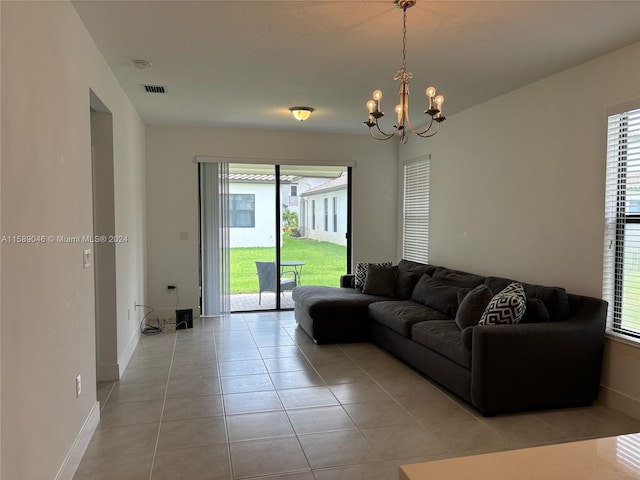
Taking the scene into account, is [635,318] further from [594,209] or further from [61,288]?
[61,288]

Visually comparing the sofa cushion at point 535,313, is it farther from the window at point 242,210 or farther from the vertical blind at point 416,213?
the window at point 242,210

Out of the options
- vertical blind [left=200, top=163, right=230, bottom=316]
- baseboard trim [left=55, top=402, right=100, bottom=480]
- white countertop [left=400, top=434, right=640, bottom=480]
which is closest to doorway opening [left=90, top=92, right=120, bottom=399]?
baseboard trim [left=55, top=402, right=100, bottom=480]

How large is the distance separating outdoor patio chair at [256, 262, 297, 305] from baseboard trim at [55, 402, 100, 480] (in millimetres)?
3866

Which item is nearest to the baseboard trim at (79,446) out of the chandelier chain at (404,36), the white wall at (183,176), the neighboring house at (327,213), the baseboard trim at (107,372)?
the baseboard trim at (107,372)

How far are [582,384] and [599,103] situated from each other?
217cm

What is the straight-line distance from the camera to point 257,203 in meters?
6.95

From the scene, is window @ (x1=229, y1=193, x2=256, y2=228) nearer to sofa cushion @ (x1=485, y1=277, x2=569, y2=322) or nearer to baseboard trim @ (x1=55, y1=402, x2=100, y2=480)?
baseboard trim @ (x1=55, y1=402, x2=100, y2=480)

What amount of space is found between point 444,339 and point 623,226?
5.19 feet

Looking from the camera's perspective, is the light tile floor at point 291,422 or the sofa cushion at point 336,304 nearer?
the light tile floor at point 291,422

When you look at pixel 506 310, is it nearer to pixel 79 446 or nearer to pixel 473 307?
pixel 473 307

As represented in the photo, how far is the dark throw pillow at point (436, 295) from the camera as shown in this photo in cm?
461

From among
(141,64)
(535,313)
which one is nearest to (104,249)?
(141,64)

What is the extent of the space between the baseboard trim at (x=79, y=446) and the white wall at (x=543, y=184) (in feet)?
12.1

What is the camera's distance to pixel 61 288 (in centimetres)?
247
